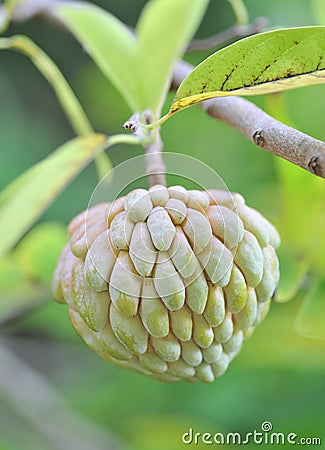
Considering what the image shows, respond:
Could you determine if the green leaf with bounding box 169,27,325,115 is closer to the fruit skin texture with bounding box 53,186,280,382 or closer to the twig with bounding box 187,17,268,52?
the fruit skin texture with bounding box 53,186,280,382

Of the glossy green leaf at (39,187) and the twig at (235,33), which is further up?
the twig at (235,33)

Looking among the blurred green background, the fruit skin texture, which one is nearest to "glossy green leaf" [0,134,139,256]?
the fruit skin texture

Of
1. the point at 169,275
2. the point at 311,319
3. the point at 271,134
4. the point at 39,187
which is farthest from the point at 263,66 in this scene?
the point at 311,319

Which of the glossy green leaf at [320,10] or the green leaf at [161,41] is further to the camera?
the glossy green leaf at [320,10]

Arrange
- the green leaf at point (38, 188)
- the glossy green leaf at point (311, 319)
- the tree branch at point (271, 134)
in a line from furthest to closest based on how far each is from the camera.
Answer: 1. the glossy green leaf at point (311, 319)
2. the green leaf at point (38, 188)
3. the tree branch at point (271, 134)

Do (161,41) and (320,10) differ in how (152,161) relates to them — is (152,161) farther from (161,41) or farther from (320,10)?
(320,10)

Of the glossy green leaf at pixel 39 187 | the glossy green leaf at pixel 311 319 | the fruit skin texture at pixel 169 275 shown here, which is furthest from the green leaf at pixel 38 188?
the glossy green leaf at pixel 311 319

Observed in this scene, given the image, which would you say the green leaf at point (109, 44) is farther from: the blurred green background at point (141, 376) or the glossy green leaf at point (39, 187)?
the blurred green background at point (141, 376)
